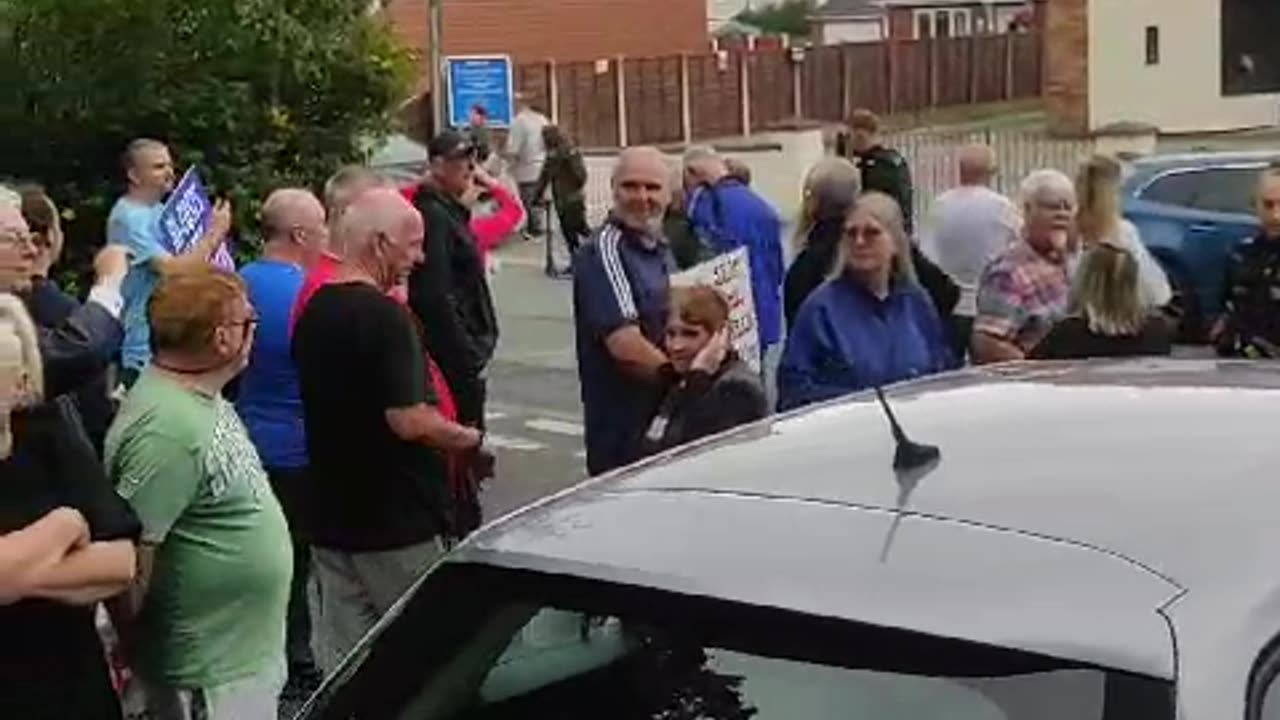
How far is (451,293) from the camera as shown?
9.13 metres

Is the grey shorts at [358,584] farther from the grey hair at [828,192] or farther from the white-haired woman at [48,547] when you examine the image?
the grey hair at [828,192]

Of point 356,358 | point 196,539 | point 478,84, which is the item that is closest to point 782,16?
point 478,84

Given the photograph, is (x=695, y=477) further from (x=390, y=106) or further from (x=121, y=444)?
(x=390, y=106)

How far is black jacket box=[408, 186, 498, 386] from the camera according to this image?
9016 millimetres

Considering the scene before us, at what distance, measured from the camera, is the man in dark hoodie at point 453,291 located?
9.02 meters

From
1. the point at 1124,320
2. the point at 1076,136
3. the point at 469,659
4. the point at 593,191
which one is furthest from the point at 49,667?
the point at 1076,136

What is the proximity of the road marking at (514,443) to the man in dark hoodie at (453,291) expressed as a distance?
3667mm

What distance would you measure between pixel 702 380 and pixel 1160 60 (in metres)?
33.7

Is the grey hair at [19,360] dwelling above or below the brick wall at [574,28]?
below

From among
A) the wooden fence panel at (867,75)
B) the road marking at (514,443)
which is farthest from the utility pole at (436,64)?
the wooden fence panel at (867,75)

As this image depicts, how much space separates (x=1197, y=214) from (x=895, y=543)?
47.1 ft

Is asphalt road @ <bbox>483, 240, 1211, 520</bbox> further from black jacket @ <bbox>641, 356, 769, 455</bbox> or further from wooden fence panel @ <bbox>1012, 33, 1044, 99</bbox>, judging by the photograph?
wooden fence panel @ <bbox>1012, 33, 1044, 99</bbox>

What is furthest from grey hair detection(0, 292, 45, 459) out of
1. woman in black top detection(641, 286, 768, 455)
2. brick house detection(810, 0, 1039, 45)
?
brick house detection(810, 0, 1039, 45)

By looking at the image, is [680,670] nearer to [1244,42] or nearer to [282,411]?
[282,411]
